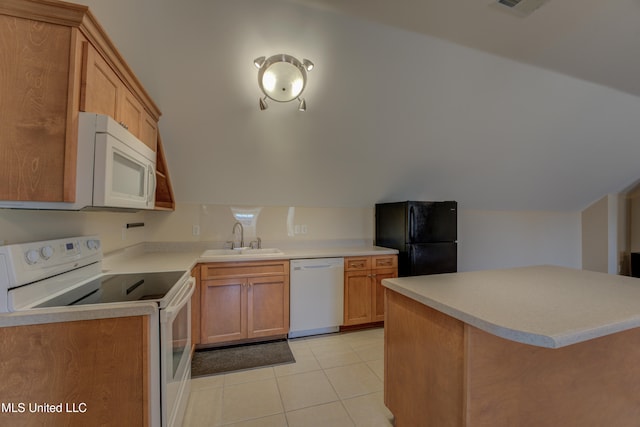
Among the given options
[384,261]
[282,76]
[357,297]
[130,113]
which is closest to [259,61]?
[282,76]

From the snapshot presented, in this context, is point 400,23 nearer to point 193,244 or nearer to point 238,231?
point 238,231

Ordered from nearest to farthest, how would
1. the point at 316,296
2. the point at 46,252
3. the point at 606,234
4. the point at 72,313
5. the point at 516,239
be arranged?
the point at 72,313, the point at 46,252, the point at 316,296, the point at 516,239, the point at 606,234

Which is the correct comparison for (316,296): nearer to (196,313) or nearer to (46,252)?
(196,313)

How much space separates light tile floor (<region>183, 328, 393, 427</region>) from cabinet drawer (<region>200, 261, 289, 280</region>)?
0.80 metres

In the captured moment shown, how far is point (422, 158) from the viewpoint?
329cm

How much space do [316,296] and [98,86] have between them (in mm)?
2386

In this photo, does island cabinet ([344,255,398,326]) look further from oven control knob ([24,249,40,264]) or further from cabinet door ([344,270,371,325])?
oven control knob ([24,249,40,264])

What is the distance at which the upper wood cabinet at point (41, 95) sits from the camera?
109 centimetres

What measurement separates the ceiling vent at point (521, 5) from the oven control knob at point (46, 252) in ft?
9.47

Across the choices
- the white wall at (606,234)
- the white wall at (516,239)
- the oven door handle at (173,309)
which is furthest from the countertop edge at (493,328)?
the white wall at (606,234)

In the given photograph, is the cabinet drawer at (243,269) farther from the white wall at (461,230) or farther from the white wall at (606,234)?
the white wall at (606,234)

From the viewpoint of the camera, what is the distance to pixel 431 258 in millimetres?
3189

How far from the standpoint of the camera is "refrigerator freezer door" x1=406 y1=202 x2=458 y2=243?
3102 mm

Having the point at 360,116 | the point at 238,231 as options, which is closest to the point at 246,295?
the point at 238,231
